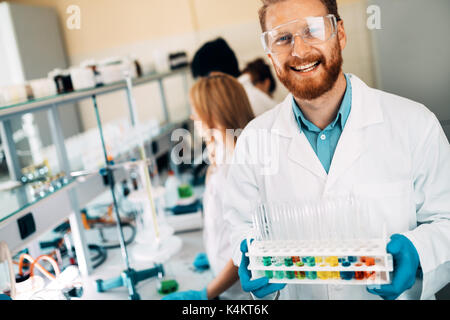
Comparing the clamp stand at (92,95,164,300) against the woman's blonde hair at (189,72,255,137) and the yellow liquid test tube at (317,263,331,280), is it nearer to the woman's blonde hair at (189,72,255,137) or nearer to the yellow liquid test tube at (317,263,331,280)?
the woman's blonde hair at (189,72,255,137)

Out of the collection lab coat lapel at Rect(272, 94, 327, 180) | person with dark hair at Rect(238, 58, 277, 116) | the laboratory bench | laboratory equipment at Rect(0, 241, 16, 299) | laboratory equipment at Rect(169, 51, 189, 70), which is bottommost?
the laboratory bench

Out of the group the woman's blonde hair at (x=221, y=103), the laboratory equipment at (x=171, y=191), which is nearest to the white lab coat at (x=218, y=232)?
the woman's blonde hair at (x=221, y=103)

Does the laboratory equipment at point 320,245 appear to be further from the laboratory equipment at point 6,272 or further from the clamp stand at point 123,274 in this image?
the clamp stand at point 123,274

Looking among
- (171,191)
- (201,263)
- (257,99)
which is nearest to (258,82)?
(257,99)

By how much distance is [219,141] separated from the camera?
72.3 inches

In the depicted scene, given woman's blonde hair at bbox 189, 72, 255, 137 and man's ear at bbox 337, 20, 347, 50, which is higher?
man's ear at bbox 337, 20, 347, 50

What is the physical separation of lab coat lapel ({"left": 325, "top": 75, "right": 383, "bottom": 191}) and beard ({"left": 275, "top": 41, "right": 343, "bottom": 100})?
120 mm

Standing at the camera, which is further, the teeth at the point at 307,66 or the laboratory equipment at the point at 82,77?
the laboratory equipment at the point at 82,77

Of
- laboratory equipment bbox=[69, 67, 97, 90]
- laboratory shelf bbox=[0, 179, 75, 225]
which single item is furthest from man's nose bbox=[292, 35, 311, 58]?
laboratory equipment bbox=[69, 67, 97, 90]

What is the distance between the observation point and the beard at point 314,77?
0.98 meters

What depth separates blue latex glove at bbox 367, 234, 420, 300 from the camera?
0.83 metres

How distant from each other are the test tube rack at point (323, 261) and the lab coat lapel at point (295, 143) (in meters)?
0.24

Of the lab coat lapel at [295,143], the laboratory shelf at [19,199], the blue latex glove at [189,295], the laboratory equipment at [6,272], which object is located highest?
the lab coat lapel at [295,143]

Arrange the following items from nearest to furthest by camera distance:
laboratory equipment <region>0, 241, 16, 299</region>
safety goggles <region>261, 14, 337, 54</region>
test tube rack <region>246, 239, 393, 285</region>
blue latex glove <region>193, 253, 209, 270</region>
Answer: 1. test tube rack <region>246, 239, 393, 285</region>
2. safety goggles <region>261, 14, 337, 54</region>
3. laboratory equipment <region>0, 241, 16, 299</region>
4. blue latex glove <region>193, 253, 209, 270</region>
